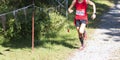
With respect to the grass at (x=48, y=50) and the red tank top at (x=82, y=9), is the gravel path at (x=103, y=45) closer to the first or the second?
the grass at (x=48, y=50)

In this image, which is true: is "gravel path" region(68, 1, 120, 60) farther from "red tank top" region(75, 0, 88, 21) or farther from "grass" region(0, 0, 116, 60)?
"red tank top" region(75, 0, 88, 21)

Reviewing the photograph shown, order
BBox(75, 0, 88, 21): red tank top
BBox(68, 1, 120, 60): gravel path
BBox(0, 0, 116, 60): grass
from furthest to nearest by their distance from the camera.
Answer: BBox(75, 0, 88, 21): red tank top, BBox(68, 1, 120, 60): gravel path, BBox(0, 0, 116, 60): grass

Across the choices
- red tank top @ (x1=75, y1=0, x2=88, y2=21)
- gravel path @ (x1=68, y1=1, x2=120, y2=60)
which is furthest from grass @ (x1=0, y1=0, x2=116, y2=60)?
red tank top @ (x1=75, y1=0, x2=88, y2=21)

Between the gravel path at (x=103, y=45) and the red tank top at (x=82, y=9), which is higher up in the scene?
the red tank top at (x=82, y=9)

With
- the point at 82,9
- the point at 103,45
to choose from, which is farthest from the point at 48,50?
the point at 103,45

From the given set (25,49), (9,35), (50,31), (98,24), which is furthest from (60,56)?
(98,24)

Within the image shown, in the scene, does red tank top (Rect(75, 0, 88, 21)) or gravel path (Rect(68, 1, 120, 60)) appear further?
red tank top (Rect(75, 0, 88, 21))

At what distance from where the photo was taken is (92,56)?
9.74 meters

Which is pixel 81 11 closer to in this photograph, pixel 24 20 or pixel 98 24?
pixel 24 20

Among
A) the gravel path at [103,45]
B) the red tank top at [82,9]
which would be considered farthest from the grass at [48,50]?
the red tank top at [82,9]

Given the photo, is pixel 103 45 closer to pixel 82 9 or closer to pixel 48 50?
pixel 82 9

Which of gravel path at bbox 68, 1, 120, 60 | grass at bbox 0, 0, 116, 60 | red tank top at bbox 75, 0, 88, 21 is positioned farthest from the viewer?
red tank top at bbox 75, 0, 88, 21

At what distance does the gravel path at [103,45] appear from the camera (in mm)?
9728

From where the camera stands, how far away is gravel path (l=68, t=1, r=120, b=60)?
31.9ft
